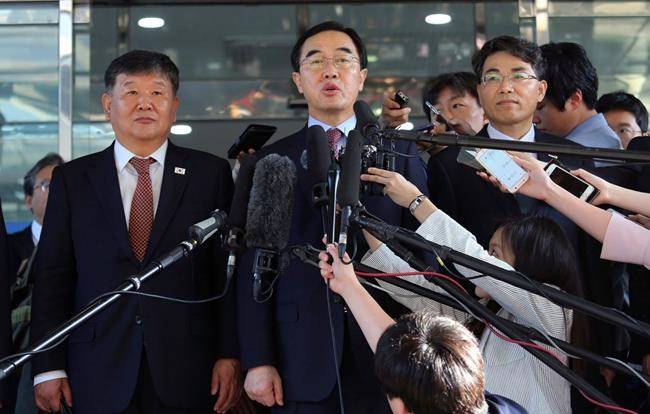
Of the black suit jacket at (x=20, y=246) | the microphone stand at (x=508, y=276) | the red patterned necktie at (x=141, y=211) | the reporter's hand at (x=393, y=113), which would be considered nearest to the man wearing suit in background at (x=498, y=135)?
the reporter's hand at (x=393, y=113)

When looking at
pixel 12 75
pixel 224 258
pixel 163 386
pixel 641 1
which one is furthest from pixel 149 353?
pixel 641 1

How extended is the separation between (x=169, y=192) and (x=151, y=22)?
338 cm

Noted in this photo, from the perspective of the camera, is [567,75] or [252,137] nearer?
[252,137]

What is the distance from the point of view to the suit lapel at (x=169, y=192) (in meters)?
3.91

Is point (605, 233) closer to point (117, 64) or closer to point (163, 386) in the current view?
point (163, 386)

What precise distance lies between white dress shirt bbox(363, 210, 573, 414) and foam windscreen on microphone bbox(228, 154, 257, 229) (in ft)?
1.72

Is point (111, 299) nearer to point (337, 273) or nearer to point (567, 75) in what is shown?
point (337, 273)

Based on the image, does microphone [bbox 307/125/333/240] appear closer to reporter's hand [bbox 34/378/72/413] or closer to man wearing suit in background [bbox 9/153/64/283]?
reporter's hand [bbox 34/378/72/413]

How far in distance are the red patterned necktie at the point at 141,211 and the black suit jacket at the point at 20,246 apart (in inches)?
70.5

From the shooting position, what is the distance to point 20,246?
18.8ft

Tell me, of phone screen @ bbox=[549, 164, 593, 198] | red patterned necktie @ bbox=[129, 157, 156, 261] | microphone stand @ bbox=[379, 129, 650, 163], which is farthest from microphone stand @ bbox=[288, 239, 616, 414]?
red patterned necktie @ bbox=[129, 157, 156, 261]

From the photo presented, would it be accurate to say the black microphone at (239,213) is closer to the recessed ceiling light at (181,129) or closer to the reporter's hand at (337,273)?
the reporter's hand at (337,273)

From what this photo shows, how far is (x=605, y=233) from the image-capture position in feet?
10.7

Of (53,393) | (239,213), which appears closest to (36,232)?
(53,393)
